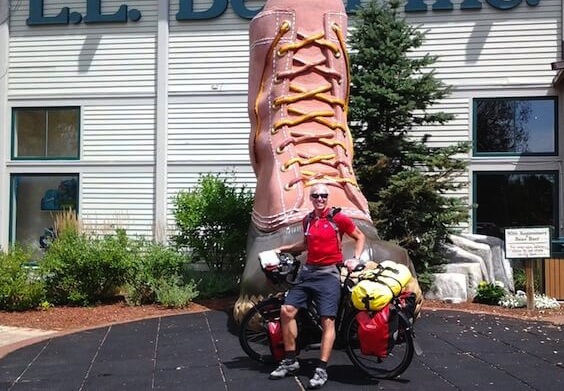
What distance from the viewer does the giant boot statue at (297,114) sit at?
19.3 ft

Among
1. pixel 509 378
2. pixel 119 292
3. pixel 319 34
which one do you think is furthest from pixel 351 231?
pixel 119 292

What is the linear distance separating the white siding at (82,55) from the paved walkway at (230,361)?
7.29 meters

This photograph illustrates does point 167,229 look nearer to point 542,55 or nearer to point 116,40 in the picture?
point 116,40

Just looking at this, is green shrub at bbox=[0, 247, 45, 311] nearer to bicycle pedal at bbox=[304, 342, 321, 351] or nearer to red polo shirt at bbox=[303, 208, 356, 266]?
bicycle pedal at bbox=[304, 342, 321, 351]

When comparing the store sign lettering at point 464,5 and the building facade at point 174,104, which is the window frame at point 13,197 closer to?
the building facade at point 174,104

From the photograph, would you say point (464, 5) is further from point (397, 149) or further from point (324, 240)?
point (324, 240)

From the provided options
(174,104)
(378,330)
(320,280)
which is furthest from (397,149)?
(378,330)

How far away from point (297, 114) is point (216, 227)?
300 cm

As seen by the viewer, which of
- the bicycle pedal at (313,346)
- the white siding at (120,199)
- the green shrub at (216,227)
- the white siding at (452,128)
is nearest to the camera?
the bicycle pedal at (313,346)

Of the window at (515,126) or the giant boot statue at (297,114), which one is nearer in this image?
the giant boot statue at (297,114)

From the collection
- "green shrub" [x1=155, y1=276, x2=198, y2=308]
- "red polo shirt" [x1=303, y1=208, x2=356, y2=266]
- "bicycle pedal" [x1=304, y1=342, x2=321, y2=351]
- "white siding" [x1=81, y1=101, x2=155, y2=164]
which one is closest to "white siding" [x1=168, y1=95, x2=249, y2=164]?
"white siding" [x1=81, y1=101, x2=155, y2=164]

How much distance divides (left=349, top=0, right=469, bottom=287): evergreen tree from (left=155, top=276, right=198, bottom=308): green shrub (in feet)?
9.24

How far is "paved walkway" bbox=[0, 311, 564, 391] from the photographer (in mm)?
4281

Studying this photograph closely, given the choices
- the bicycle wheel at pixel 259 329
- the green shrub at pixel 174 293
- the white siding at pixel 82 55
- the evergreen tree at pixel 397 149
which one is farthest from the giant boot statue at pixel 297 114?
the white siding at pixel 82 55
